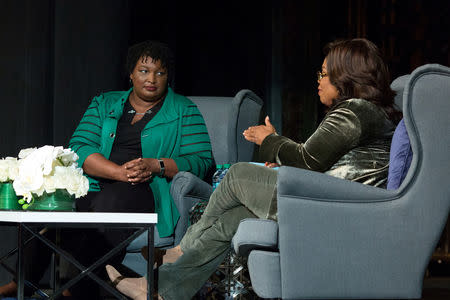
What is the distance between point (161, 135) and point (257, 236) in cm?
136

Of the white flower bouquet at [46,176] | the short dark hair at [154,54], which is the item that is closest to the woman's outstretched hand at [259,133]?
the white flower bouquet at [46,176]

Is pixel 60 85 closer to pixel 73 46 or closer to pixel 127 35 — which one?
pixel 73 46

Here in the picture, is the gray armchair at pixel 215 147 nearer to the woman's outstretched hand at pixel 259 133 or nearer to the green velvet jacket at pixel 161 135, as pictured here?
the green velvet jacket at pixel 161 135

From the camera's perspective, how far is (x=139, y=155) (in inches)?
128

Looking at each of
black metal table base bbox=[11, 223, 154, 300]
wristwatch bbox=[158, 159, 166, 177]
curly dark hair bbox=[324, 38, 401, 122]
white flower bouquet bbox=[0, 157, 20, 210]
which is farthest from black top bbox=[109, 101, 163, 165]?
curly dark hair bbox=[324, 38, 401, 122]

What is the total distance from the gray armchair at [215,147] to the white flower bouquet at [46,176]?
1.78 feet

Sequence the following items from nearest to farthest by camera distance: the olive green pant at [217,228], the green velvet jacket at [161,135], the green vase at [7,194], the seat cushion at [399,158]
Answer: the seat cushion at [399,158] < the olive green pant at [217,228] < the green vase at [7,194] < the green velvet jacket at [161,135]

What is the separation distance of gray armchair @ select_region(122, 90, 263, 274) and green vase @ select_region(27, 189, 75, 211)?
514 mm

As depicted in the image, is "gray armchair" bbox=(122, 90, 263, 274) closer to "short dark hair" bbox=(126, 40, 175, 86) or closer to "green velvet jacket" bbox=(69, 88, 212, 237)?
"green velvet jacket" bbox=(69, 88, 212, 237)

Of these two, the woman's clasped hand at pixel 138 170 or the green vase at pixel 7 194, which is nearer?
the green vase at pixel 7 194

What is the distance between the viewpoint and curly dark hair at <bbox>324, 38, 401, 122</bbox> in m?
2.31

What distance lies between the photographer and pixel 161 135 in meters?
3.25

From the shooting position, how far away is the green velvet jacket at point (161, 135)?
3.22 m

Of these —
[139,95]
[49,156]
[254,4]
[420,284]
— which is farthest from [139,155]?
[254,4]
